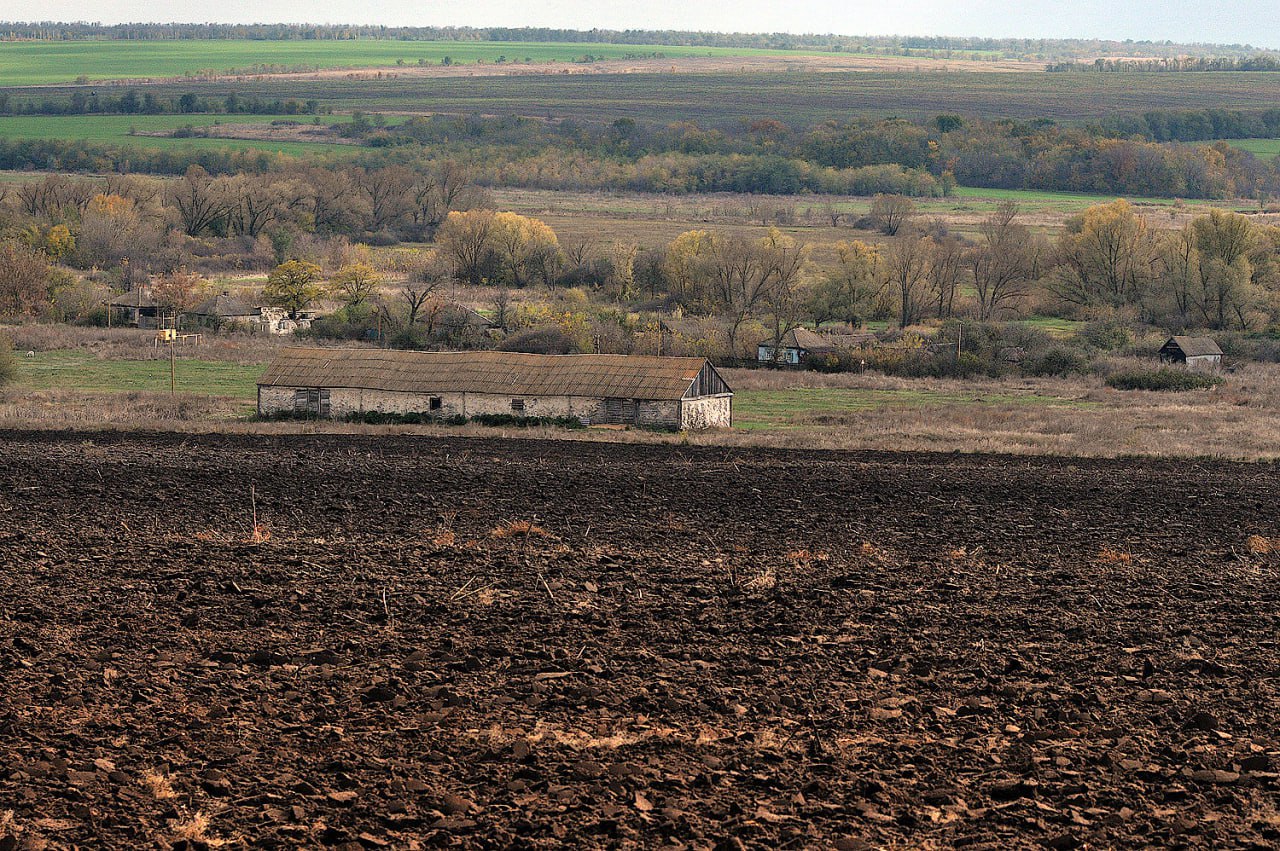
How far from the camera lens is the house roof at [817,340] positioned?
58312mm

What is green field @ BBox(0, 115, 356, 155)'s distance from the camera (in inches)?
5901

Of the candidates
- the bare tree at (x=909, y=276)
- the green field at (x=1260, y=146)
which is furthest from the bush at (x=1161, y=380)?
the green field at (x=1260, y=146)

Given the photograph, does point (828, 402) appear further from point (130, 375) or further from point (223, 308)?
point (223, 308)

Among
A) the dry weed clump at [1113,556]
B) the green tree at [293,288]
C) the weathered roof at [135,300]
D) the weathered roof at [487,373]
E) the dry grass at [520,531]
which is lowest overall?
the weathered roof at [135,300]

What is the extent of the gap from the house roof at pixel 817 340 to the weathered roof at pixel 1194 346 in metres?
11.8

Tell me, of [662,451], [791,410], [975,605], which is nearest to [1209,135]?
[791,410]

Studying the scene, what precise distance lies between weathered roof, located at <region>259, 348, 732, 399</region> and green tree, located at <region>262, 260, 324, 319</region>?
2644 centimetres

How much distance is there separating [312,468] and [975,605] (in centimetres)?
1437

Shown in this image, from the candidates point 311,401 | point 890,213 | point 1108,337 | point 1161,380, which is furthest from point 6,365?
point 890,213

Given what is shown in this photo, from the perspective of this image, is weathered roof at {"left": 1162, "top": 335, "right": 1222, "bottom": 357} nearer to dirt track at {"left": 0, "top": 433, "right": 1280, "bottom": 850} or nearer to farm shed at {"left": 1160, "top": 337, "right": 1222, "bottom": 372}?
farm shed at {"left": 1160, "top": 337, "right": 1222, "bottom": 372}

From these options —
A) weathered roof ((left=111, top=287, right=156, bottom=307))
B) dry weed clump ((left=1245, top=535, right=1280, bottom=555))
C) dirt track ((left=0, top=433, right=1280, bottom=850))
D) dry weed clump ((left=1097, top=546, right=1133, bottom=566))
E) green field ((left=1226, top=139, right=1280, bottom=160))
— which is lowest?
weathered roof ((left=111, top=287, right=156, bottom=307))

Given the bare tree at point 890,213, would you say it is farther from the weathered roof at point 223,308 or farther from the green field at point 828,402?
the green field at point 828,402

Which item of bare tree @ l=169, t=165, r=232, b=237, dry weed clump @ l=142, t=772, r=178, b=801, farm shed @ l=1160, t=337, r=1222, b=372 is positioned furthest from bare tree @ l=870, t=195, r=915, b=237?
dry weed clump @ l=142, t=772, r=178, b=801

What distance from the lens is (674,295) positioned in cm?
7712
